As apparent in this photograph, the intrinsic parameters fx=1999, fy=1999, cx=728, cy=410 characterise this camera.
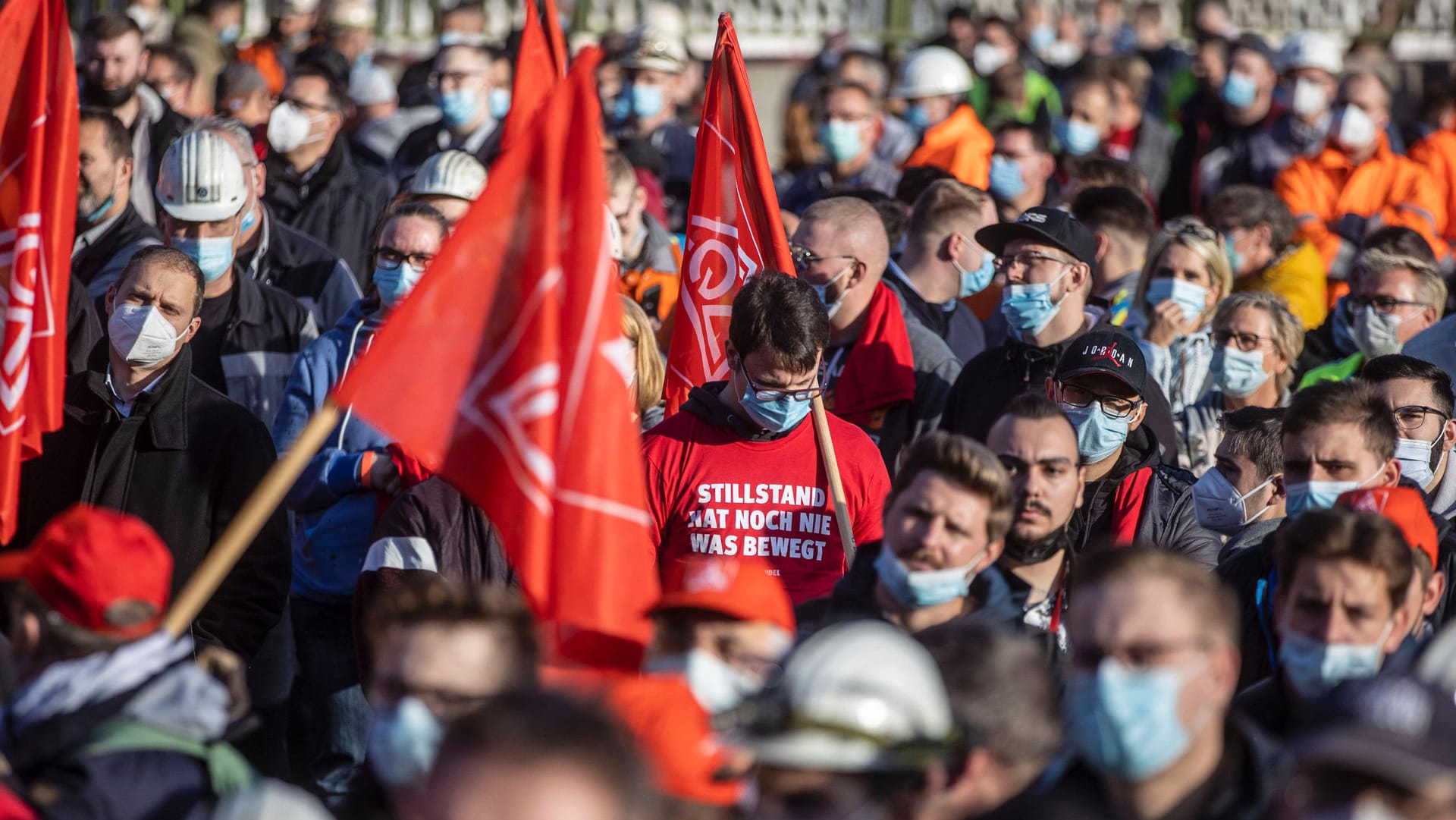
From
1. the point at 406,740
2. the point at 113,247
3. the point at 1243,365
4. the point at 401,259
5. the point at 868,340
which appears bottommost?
the point at 406,740

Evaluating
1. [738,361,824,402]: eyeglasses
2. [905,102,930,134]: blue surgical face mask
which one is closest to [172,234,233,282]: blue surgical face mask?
[738,361,824,402]: eyeglasses

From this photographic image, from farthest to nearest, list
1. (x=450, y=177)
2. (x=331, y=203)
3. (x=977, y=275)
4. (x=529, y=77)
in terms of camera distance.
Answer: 1. (x=331, y=203)
2. (x=529, y=77)
3. (x=977, y=275)
4. (x=450, y=177)

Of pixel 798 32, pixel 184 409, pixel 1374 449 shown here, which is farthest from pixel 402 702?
pixel 798 32

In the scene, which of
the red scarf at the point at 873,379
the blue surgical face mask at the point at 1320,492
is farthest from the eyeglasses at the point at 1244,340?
the blue surgical face mask at the point at 1320,492

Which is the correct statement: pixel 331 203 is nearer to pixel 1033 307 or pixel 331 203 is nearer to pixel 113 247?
pixel 113 247

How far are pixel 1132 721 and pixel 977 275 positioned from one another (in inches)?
204

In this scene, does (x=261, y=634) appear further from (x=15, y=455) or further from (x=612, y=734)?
(x=612, y=734)

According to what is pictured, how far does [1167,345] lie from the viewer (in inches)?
335

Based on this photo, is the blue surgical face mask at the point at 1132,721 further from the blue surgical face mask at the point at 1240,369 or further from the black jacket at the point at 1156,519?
the blue surgical face mask at the point at 1240,369

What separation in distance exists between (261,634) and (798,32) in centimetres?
1407

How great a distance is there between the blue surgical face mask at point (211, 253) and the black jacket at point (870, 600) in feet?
11.7

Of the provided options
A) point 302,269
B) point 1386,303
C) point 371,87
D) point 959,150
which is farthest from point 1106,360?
point 371,87

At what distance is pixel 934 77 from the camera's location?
1260 centimetres

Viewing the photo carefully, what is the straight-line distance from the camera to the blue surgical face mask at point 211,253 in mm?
7949
